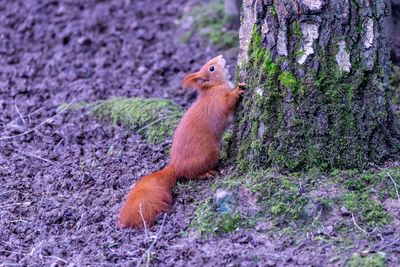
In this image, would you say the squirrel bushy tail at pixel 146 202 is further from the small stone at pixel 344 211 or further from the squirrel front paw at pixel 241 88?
the small stone at pixel 344 211

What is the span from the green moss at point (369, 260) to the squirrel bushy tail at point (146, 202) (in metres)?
1.26

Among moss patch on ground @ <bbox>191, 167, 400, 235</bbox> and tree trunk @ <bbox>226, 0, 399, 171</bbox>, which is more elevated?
tree trunk @ <bbox>226, 0, 399, 171</bbox>

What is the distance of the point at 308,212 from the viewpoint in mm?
3045

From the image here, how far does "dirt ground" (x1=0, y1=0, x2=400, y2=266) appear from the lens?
2.96 metres

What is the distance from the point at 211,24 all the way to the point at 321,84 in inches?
160

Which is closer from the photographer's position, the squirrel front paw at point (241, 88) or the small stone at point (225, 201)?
the small stone at point (225, 201)

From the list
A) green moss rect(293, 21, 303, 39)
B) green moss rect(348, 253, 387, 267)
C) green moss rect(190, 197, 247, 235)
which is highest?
green moss rect(293, 21, 303, 39)

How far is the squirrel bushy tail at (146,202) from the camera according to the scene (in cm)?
327

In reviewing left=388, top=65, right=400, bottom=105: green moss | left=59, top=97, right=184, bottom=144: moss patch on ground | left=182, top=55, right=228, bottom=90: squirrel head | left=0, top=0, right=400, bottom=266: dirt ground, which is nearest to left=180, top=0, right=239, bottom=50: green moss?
left=0, top=0, right=400, bottom=266: dirt ground

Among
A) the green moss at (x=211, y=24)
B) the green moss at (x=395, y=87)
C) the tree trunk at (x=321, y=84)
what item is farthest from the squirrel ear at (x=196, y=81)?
the green moss at (x=211, y=24)

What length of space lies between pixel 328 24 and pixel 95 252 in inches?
78.0

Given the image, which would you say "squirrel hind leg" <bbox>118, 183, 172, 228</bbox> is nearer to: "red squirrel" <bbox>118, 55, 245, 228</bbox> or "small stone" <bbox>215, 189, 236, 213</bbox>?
"red squirrel" <bbox>118, 55, 245, 228</bbox>

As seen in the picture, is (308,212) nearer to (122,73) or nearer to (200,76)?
(200,76)

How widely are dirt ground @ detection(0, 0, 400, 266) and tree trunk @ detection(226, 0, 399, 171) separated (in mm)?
578
